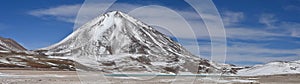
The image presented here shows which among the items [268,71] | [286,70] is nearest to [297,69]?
[286,70]

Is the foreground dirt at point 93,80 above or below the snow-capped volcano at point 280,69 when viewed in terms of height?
below

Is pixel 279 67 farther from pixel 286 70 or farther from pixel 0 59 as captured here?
pixel 0 59

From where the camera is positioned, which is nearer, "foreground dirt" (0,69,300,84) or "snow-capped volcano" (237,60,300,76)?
"foreground dirt" (0,69,300,84)

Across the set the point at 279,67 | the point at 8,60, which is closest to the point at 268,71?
the point at 279,67

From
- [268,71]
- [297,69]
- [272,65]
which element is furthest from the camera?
[272,65]

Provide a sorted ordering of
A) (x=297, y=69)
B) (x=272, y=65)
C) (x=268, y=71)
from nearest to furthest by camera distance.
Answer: (x=297, y=69), (x=268, y=71), (x=272, y=65)

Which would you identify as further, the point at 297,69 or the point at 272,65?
the point at 272,65

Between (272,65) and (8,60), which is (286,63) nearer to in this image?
(272,65)

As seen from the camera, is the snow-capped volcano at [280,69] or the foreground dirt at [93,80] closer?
the foreground dirt at [93,80]

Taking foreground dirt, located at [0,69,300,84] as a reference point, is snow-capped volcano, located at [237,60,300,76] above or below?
above

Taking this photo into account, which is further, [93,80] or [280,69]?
[280,69]

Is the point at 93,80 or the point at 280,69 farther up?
the point at 280,69
